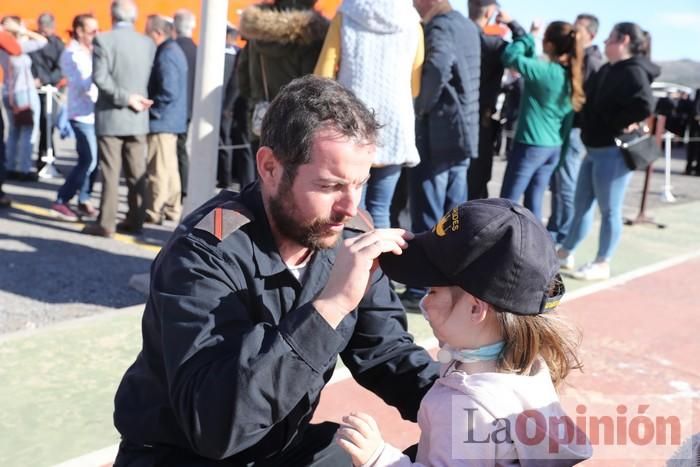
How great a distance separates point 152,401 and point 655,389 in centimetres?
291

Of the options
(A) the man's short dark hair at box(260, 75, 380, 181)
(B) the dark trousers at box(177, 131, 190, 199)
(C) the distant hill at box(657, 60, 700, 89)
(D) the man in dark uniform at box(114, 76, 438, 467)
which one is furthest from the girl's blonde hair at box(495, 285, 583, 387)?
(C) the distant hill at box(657, 60, 700, 89)

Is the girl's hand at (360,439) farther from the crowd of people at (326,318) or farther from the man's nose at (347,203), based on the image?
the man's nose at (347,203)

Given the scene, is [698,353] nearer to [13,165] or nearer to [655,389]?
[655,389]

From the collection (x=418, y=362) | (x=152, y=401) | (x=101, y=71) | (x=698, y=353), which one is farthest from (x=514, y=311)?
(x=101, y=71)

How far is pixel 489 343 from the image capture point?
1.87 meters

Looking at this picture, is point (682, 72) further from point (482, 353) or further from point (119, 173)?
point (482, 353)

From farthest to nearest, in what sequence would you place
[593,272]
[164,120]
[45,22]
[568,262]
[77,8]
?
[77,8] < [45,22] < [164,120] < [568,262] < [593,272]

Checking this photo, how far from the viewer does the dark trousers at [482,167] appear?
651cm

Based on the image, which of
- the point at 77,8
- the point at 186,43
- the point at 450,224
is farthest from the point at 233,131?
the point at 77,8

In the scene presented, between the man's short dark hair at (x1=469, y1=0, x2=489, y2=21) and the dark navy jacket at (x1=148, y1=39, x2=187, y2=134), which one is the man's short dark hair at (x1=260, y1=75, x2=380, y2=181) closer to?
the man's short dark hair at (x1=469, y1=0, x2=489, y2=21)

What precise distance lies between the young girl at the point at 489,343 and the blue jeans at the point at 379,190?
3.05 metres

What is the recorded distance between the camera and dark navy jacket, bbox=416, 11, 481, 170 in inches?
196

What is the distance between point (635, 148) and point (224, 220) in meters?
4.77

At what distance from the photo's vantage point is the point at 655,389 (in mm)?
4008
